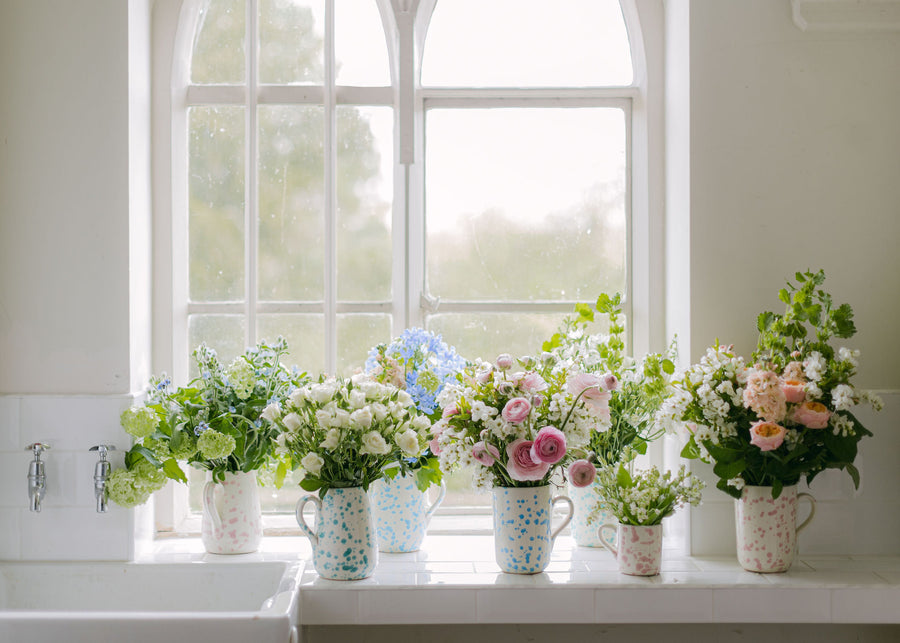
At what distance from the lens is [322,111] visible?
1974 millimetres

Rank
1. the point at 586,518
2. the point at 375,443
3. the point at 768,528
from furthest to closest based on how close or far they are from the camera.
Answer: the point at 586,518
the point at 768,528
the point at 375,443

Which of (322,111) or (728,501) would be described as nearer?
(728,501)

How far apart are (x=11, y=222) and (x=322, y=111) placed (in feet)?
2.31

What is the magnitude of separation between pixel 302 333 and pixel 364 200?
13.5 inches

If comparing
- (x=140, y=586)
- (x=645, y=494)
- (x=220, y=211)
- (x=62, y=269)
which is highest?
(x=220, y=211)

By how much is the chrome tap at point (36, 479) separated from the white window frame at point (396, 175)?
0.32 m

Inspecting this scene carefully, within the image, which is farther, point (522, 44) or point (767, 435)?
point (522, 44)

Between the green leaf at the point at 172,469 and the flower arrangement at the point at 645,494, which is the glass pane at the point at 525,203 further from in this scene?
the green leaf at the point at 172,469

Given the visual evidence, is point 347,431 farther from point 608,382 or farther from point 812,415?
point 812,415

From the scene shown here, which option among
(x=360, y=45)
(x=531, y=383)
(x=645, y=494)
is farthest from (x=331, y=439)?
(x=360, y=45)

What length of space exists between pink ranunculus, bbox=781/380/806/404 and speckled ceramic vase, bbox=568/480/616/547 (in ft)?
1.51

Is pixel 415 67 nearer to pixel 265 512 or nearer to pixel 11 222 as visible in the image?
pixel 11 222

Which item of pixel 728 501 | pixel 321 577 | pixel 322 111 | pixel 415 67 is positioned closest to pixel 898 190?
pixel 728 501

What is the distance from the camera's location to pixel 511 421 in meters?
1.51
